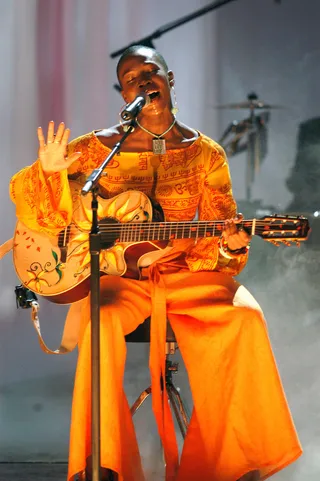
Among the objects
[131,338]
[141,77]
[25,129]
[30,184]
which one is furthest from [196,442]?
[25,129]

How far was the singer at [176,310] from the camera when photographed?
9.69 ft

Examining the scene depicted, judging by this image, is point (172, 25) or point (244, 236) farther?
point (172, 25)

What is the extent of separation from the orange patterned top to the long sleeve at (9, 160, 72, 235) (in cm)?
2

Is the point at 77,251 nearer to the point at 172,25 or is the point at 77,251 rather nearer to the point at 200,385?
the point at 200,385

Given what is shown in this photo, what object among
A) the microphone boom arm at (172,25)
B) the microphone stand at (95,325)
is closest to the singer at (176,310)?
the microphone stand at (95,325)

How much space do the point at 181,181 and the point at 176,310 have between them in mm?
506

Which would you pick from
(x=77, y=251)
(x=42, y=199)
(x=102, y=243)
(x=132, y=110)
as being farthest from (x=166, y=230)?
(x=132, y=110)

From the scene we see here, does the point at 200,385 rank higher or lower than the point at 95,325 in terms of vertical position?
lower

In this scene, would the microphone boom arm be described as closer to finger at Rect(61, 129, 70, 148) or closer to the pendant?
the pendant

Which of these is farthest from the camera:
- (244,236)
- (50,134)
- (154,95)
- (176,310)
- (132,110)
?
(154,95)

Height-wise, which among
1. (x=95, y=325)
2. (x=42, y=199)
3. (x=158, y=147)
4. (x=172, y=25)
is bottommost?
(x=95, y=325)

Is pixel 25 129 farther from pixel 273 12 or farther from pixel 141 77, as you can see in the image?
pixel 273 12

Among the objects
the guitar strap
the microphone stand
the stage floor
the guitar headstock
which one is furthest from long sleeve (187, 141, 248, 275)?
the stage floor

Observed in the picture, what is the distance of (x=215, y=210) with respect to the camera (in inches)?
130
